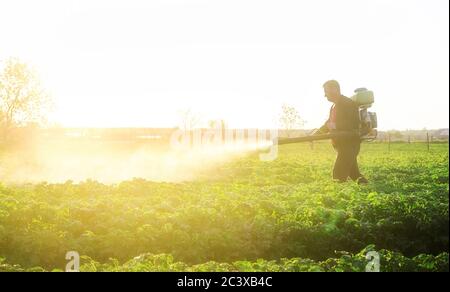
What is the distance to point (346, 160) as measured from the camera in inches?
491

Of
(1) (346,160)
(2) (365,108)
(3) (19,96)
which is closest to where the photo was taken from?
(2) (365,108)

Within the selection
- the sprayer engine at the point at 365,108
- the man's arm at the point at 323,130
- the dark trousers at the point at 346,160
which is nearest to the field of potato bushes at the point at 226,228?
the dark trousers at the point at 346,160

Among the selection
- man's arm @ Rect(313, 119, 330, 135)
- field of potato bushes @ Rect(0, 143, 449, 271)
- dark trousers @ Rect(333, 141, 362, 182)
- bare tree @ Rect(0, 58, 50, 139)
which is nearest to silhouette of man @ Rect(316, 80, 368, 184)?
dark trousers @ Rect(333, 141, 362, 182)

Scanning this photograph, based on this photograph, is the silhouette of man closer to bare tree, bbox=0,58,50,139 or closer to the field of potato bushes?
the field of potato bushes

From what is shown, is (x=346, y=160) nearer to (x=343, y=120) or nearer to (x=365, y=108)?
(x=343, y=120)

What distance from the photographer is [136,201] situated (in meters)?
10.7

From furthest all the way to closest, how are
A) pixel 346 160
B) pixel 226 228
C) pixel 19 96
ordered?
1. pixel 19 96
2. pixel 346 160
3. pixel 226 228

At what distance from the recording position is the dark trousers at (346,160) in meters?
12.3

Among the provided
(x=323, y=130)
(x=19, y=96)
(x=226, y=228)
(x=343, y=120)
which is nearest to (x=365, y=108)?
(x=343, y=120)

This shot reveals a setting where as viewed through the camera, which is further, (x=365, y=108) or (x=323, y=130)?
(x=323, y=130)

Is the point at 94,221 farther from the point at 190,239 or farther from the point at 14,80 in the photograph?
the point at 14,80

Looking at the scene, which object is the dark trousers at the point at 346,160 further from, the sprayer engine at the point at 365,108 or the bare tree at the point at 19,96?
the bare tree at the point at 19,96
